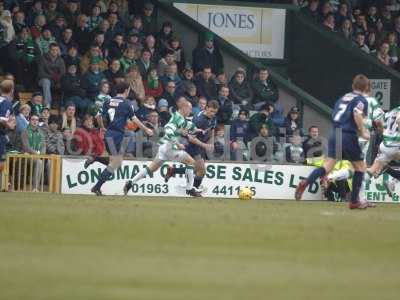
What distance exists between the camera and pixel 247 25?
31.2m

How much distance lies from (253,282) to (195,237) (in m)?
3.49

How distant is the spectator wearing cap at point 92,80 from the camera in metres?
25.3

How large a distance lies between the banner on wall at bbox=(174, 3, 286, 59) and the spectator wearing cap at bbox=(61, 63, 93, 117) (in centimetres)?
596

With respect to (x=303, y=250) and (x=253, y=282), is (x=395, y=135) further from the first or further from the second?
(x=253, y=282)

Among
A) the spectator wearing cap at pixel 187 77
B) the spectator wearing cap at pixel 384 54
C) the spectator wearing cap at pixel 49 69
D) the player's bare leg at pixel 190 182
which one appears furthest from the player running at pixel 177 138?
the spectator wearing cap at pixel 384 54

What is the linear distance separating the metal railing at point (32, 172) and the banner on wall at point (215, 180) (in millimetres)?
212

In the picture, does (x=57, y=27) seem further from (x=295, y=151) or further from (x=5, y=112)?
(x=5, y=112)

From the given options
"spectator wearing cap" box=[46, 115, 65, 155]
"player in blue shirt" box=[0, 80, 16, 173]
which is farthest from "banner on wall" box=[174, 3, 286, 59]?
"player in blue shirt" box=[0, 80, 16, 173]

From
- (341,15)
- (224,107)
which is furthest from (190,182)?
(341,15)

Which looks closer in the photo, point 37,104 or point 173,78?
point 37,104

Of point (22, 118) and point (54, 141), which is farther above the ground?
point (22, 118)

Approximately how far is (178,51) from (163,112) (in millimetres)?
2529

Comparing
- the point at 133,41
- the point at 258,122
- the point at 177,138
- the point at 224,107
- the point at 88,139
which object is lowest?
the point at 88,139

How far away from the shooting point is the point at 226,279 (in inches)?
348
